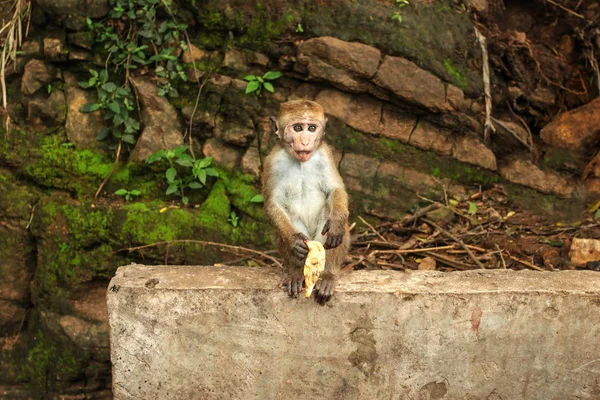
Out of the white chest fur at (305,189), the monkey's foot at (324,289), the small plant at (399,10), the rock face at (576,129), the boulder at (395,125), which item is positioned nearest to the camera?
the monkey's foot at (324,289)

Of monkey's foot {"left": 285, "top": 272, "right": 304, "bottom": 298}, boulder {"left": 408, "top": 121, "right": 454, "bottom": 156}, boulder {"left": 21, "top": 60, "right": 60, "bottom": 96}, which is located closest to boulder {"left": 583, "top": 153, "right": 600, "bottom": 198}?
boulder {"left": 408, "top": 121, "right": 454, "bottom": 156}

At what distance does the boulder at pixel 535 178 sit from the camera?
6512 millimetres

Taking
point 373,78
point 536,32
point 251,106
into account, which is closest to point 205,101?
point 251,106

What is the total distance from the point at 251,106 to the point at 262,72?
344 mm

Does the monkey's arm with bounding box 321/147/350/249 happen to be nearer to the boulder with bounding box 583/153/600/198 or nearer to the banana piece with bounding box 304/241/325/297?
the banana piece with bounding box 304/241/325/297

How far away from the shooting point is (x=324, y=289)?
3.85 meters

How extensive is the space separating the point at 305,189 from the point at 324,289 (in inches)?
32.5

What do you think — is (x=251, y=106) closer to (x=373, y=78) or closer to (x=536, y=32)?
(x=373, y=78)

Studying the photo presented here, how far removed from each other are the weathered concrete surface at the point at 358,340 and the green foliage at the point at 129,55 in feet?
8.49

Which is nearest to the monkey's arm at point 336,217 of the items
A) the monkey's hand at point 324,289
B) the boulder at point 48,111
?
the monkey's hand at point 324,289

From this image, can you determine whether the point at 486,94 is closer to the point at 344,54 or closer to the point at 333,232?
the point at 344,54

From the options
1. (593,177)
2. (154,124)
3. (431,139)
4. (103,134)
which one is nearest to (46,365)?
(103,134)

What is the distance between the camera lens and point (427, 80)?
6.22 m

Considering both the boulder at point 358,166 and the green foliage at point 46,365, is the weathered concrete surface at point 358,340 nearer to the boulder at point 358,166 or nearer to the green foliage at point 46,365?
the green foliage at point 46,365
